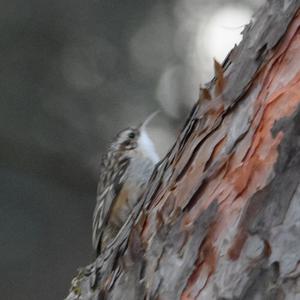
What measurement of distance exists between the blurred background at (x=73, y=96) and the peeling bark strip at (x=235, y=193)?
1.88 meters

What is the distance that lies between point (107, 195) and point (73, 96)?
109 cm

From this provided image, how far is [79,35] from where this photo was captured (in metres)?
4.11

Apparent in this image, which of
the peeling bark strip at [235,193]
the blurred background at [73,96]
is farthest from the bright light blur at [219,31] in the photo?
the peeling bark strip at [235,193]

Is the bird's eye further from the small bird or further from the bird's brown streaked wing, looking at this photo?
the bird's brown streaked wing

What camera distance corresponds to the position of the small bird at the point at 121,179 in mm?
3082

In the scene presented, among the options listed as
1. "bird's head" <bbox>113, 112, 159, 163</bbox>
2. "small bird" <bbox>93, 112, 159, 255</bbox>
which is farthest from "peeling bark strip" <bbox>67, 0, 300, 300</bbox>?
"bird's head" <bbox>113, 112, 159, 163</bbox>

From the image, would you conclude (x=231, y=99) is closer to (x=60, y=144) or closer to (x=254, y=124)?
(x=254, y=124)

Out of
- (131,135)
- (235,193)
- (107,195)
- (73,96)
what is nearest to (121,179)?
(107,195)

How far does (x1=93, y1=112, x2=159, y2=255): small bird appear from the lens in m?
3.08

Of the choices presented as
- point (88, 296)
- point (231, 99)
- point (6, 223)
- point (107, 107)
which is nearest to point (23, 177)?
point (6, 223)

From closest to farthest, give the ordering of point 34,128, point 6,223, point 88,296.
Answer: point 88,296 < point 34,128 < point 6,223

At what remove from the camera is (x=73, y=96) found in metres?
4.30

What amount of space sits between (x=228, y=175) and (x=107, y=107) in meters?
2.54

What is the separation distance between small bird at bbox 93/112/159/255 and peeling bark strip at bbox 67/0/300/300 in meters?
0.95
